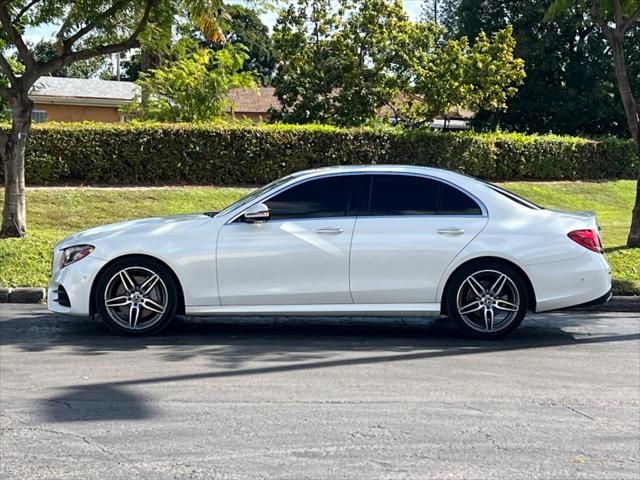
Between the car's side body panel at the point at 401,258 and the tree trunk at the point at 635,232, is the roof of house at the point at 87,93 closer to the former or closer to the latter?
the tree trunk at the point at 635,232

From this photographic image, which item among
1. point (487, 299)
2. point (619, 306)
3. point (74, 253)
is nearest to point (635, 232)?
point (619, 306)

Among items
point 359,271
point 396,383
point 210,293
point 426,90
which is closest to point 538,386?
point 396,383

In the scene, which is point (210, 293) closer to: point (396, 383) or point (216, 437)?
point (396, 383)

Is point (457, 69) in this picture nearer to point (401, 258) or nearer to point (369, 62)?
point (369, 62)

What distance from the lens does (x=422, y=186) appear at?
771cm

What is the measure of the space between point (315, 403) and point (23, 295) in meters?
5.43

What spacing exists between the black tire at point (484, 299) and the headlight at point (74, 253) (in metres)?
3.35

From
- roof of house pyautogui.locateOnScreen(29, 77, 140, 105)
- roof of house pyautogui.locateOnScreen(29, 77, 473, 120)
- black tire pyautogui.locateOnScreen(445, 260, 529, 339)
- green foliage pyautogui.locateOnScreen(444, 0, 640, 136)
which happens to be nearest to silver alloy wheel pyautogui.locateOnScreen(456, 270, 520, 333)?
black tire pyautogui.locateOnScreen(445, 260, 529, 339)

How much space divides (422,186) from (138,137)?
11.6 meters

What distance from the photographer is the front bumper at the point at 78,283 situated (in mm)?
7395

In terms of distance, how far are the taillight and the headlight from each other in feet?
14.7

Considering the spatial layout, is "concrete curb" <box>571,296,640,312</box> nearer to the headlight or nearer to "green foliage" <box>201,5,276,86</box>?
the headlight

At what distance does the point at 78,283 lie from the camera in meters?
7.42

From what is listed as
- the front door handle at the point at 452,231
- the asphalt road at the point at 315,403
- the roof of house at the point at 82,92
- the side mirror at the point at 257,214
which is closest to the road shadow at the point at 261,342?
the asphalt road at the point at 315,403
